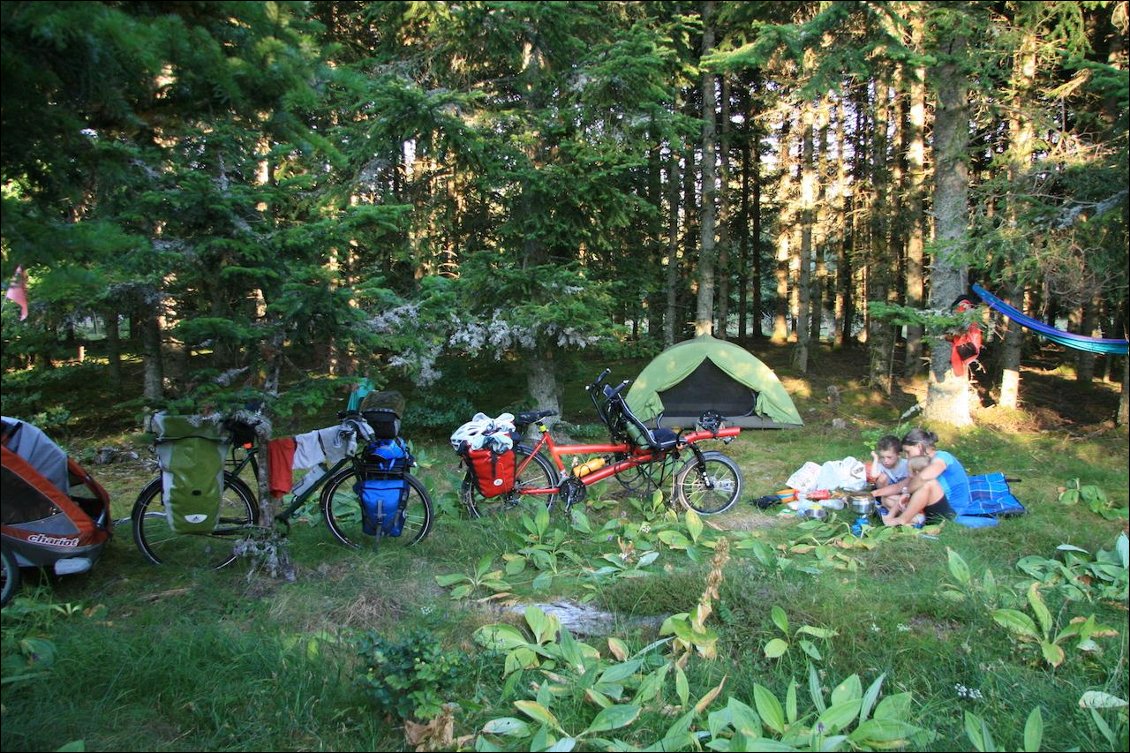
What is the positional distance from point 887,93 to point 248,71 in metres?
12.1

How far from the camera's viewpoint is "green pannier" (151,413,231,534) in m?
4.04

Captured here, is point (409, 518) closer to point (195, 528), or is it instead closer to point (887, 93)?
point (195, 528)

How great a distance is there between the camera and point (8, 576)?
145 inches

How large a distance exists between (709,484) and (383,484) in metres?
2.89

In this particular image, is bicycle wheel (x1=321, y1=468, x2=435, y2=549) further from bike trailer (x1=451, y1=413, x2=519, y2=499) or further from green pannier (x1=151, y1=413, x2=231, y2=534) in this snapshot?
green pannier (x1=151, y1=413, x2=231, y2=534)

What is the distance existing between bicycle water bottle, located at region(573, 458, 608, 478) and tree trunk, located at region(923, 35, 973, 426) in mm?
5041

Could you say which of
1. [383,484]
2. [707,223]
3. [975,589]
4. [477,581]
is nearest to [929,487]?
[975,589]

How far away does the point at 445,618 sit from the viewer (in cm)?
379

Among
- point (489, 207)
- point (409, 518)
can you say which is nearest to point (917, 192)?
point (489, 207)

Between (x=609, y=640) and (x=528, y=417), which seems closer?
(x=609, y=640)

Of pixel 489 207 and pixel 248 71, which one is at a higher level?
pixel 489 207

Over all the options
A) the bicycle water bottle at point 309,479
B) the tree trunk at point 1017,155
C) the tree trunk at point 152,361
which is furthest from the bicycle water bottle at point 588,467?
the tree trunk at point 152,361

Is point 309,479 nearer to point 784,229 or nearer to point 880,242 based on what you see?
point 880,242

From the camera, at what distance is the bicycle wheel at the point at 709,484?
5996 mm
